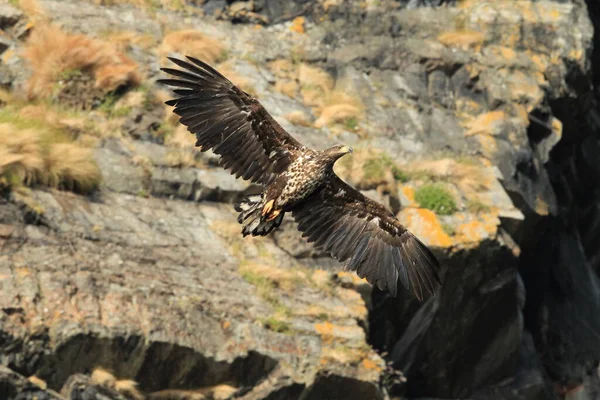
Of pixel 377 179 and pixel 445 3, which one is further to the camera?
pixel 445 3

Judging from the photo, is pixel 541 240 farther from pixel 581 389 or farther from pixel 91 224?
pixel 91 224

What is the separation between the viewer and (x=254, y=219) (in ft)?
33.8

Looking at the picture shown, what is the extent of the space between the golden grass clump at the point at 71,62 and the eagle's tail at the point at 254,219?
4.69 metres

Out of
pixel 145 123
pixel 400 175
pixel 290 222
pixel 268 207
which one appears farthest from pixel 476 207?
pixel 268 207

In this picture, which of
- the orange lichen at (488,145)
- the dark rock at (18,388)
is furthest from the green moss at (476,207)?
the dark rock at (18,388)

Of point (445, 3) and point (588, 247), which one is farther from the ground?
point (445, 3)

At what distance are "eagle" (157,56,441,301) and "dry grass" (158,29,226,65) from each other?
5.31 m

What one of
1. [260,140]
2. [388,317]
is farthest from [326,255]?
[260,140]

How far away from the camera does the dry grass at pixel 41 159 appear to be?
11.8 meters

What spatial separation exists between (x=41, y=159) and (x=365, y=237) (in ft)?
12.5

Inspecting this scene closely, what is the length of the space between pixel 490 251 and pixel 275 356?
4.01 metres

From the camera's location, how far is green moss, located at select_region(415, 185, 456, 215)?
1400 centimetres

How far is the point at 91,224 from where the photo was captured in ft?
38.7

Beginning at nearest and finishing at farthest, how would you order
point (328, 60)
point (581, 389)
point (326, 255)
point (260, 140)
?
point (260, 140) → point (326, 255) → point (581, 389) → point (328, 60)
